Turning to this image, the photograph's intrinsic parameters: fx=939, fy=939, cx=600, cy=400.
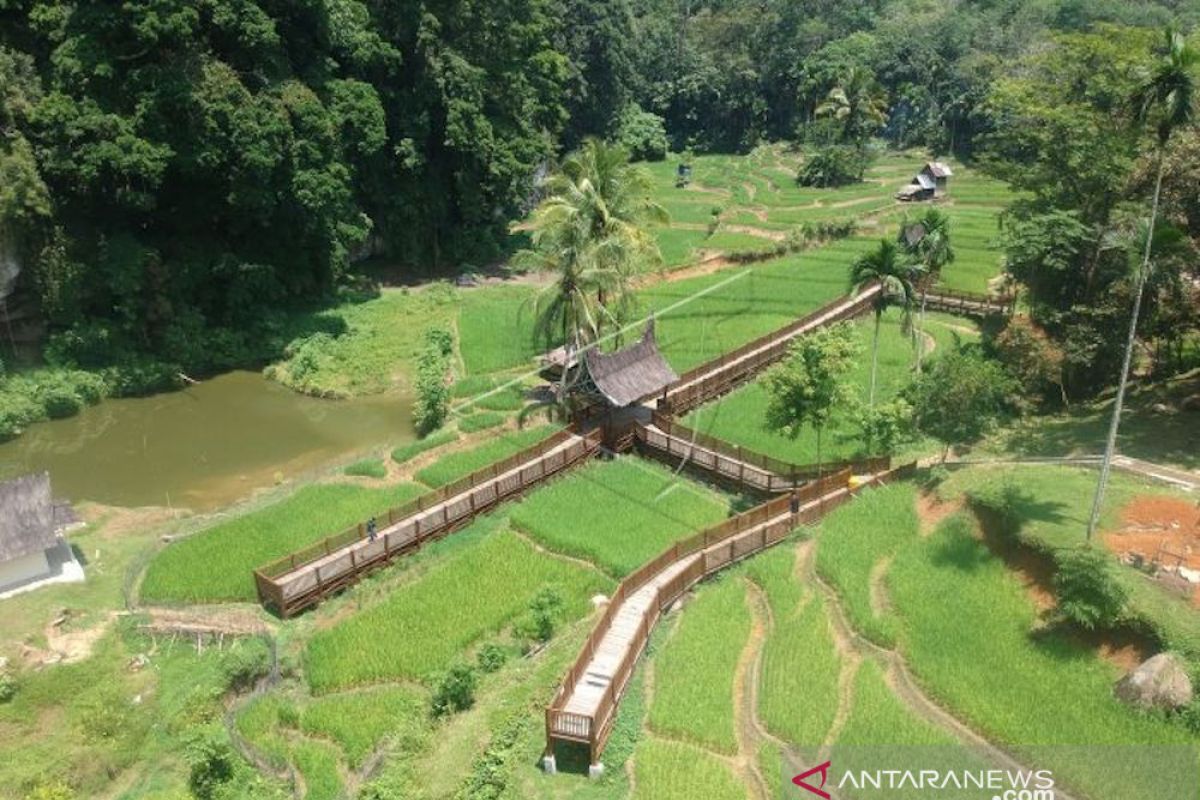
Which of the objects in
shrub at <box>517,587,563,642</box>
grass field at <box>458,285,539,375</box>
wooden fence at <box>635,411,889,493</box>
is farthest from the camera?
grass field at <box>458,285,539,375</box>

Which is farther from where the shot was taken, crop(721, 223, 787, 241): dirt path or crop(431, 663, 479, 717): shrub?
crop(721, 223, 787, 241): dirt path

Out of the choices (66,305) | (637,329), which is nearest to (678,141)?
(637,329)

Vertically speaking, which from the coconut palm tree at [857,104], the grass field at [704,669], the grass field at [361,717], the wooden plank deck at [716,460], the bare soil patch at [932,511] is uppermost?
the coconut palm tree at [857,104]

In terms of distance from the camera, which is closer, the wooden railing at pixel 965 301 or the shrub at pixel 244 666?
the shrub at pixel 244 666

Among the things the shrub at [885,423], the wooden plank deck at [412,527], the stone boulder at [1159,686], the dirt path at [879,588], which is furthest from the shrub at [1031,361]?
the wooden plank deck at [412,527]

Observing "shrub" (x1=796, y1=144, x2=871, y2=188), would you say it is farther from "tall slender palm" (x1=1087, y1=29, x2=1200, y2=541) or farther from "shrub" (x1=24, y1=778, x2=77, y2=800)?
"shrub" (x1=24, y1=778, x2=77, y2=800)

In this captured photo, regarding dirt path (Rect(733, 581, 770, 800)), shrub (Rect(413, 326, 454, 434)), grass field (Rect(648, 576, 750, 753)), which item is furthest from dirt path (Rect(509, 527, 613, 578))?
shrub (Rect(413, 326, 454, 434))

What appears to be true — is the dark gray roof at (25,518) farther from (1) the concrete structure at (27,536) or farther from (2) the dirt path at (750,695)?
(2) the dirt path at (750,695)
